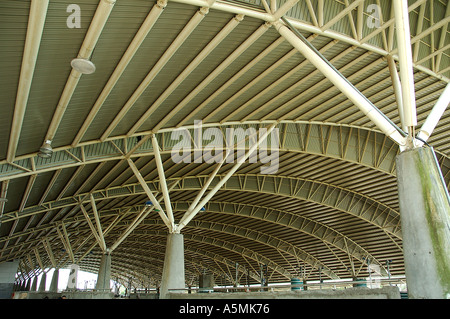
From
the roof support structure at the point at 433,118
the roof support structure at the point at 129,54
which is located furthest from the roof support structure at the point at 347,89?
→ the roof support structure at the point at 129,54

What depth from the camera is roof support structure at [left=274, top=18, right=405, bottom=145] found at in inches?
422

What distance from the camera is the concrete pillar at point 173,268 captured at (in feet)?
68.8

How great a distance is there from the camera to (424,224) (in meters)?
9.06

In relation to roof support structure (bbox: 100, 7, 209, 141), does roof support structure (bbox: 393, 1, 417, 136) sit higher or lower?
lower

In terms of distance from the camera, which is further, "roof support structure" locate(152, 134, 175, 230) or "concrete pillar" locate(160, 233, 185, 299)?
"roof support structure" locate(152, 134, 175, 230)

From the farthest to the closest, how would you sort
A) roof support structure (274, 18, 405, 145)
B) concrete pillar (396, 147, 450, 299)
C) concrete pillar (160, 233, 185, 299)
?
concrete pillar (160, 233, 185, 299), roof support structure (274, 18, 405, 145), concrete pillar (396, 147, 450, 299)

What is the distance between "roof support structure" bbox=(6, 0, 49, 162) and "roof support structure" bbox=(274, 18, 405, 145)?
819 cm

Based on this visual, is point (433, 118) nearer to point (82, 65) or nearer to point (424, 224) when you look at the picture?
point (424, 224)

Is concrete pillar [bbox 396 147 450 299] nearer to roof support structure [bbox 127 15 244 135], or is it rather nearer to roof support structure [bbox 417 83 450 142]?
roof support structure [bbox 417 83 450 142]

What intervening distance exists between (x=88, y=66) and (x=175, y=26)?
377cm

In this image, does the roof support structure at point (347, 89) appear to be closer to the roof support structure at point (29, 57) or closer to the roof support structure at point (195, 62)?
the roof support structure at point (195, 62)

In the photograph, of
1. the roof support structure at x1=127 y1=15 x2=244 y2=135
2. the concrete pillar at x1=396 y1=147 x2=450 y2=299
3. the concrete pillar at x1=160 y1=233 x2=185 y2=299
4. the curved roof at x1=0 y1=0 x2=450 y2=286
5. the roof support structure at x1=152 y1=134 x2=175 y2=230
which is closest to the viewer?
the concrete pillar at x1=396 y1=147 x2=450 y2=299

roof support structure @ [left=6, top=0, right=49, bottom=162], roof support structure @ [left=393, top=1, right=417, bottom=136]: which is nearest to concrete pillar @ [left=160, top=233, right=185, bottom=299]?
roof support structure @ [left=6, top=0, right=49, bottom=162]
